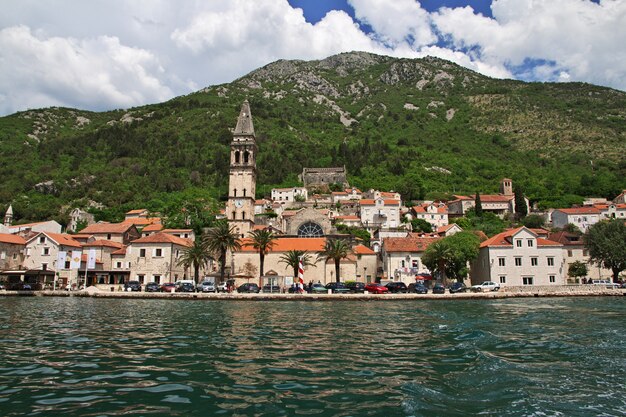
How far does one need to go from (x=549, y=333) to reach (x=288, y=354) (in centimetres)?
1290

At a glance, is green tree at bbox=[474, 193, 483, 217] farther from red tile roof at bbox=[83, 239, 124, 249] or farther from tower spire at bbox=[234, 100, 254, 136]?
red tile roof at bbox=[83, 239, 124, 249]

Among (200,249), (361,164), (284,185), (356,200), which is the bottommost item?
(200,249)

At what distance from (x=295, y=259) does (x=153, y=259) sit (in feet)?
70.8

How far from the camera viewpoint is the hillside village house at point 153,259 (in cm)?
6544

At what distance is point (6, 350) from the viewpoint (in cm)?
1565

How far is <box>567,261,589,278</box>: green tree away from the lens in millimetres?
66375

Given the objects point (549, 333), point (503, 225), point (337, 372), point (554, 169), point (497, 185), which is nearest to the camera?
point (337, 372)

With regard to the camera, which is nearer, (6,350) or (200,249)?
(6,350)

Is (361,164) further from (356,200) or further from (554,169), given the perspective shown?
(554,169)

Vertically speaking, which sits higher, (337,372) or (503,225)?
(503,225)

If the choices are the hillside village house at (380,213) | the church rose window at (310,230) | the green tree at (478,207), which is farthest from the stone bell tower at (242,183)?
the green tree at (478,207)

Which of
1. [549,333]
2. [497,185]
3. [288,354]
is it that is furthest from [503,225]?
[288,354]

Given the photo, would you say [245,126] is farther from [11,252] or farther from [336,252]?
[11,252]

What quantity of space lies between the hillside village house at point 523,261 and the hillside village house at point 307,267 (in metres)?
16.8
